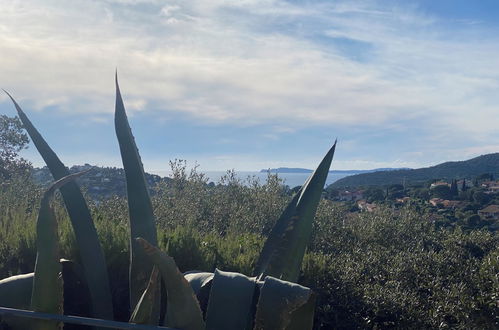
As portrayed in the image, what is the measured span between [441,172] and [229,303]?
3717 centimetres

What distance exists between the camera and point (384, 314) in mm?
3469

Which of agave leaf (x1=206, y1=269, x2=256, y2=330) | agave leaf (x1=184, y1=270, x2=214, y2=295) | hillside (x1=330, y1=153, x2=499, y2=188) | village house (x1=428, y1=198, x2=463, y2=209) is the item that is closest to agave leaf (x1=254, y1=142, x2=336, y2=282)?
agave leaf (x1=184, y1=270, x2=214, y2=295)

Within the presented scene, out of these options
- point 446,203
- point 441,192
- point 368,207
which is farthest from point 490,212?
point 368,207

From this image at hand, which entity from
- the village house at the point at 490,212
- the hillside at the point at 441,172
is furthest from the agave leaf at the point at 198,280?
the hillside at the point at 441,172

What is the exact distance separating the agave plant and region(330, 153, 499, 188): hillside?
106ft

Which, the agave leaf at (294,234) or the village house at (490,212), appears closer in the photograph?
the agave leaf at (294,234)

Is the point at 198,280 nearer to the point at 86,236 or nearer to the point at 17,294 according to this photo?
the point at 86,236

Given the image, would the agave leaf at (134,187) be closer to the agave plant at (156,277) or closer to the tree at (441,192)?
the agave plant at (156,277)

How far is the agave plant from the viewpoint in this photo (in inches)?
64.6

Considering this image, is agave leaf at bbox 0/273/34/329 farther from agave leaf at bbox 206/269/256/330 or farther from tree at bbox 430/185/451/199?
tree at bbox 430/185/451/199

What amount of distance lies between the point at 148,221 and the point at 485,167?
36819mm

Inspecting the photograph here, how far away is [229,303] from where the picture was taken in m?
1.82

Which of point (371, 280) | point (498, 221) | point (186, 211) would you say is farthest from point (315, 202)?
point (498, 221)

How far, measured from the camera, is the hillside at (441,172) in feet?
113
